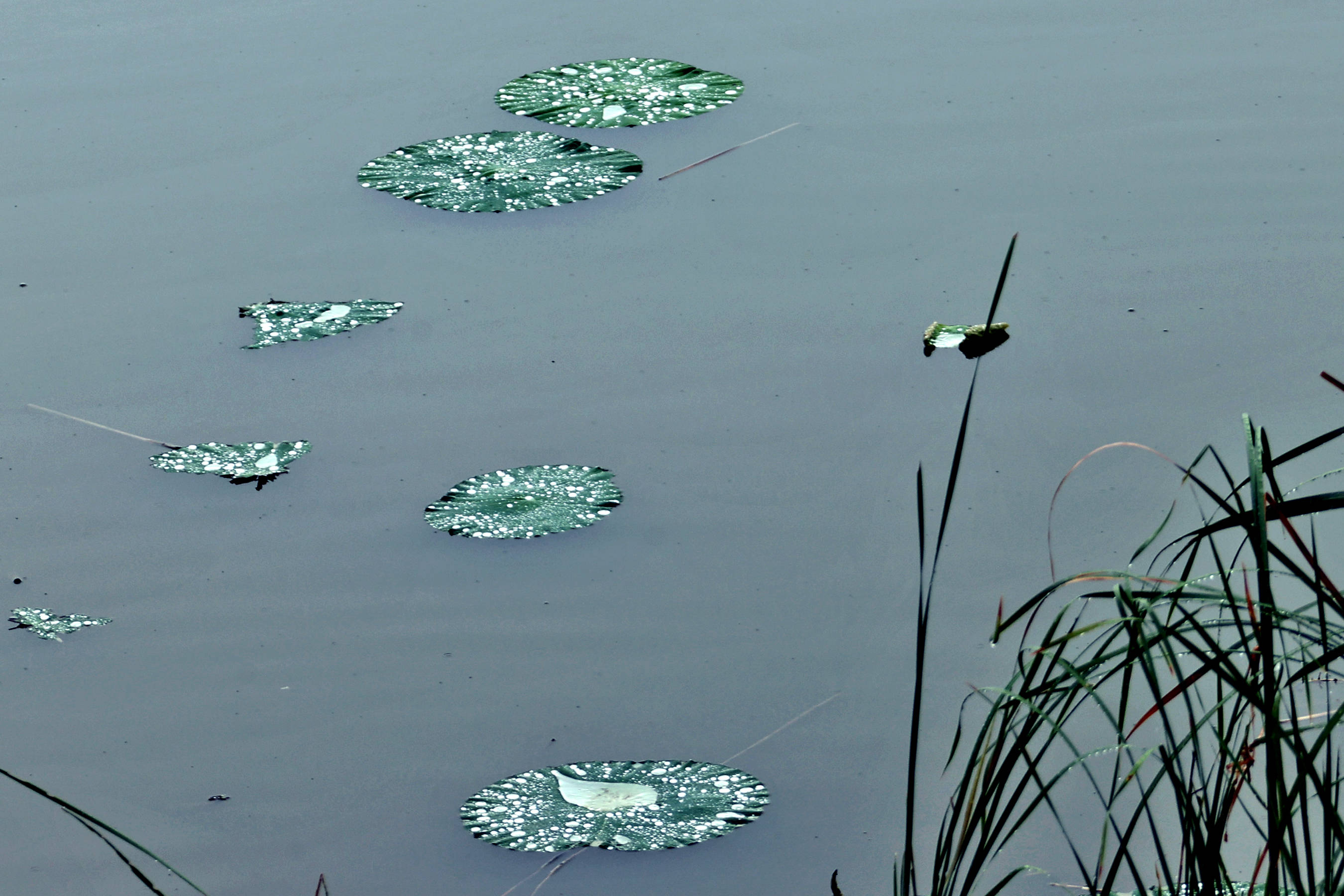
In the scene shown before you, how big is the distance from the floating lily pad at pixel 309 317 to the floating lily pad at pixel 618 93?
0.94 metres

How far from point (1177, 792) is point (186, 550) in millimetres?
1914

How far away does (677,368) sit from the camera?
2955 mm

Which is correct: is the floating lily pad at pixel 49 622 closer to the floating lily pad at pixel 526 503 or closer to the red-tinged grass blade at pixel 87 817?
the floating lily pad at pixel 526 503

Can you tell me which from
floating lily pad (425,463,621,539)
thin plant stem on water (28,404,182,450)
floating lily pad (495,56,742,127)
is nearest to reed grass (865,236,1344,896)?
floating lily pad (425,463,621,539)

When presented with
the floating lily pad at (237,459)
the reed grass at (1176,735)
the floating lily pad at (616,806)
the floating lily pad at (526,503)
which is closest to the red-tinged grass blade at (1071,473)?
the reed grass at (1176,735)

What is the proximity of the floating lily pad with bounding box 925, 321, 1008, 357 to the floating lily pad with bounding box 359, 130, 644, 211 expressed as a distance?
0.98 m

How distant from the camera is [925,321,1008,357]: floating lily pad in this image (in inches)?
116

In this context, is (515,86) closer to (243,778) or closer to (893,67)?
(893,67)

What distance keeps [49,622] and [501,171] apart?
5.45ft

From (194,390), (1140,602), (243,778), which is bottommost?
(243,778)

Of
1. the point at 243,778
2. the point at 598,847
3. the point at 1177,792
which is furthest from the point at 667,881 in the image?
the point at 1177,792

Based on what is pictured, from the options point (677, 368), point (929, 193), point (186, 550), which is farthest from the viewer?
point (929, 193)

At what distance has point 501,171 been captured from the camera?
361 cm

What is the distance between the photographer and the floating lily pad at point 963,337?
9.64 ft
